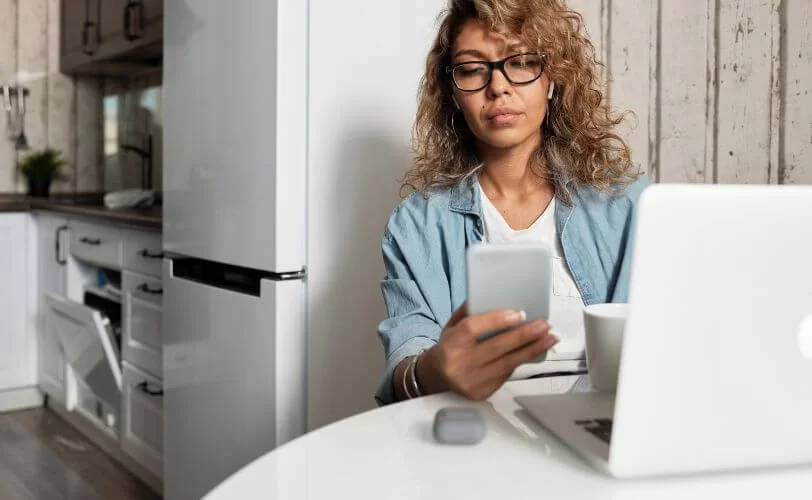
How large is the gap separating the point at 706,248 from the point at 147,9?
2927 mm

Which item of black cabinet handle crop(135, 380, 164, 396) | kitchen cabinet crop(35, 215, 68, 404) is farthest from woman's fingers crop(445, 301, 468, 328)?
kitchen cabinet crop(35, 215, 68, 404)

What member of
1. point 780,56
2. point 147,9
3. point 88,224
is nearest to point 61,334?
point 88,224

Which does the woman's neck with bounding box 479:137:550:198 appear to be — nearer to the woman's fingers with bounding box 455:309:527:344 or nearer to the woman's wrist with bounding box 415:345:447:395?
the woman's wrist with bounding box 415:345:447:395

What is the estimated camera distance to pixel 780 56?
1690 millimetres

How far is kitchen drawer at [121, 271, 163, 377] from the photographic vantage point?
8.60ft

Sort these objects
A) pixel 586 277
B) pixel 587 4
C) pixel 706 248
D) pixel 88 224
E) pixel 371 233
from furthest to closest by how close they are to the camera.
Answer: pixel 88 224 → pixel 587 4 → pixel 371 233 → pixel 586 277 → pixel 706 248

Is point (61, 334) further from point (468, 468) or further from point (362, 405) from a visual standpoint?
point (468, 468)

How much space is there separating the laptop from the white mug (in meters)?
0.17

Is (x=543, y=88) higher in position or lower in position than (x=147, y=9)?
lower

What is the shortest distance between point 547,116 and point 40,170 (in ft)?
10.3

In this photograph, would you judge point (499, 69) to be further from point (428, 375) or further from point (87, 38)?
point (87, 38)

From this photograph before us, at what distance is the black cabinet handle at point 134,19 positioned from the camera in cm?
323

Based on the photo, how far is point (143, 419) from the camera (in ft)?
8.95

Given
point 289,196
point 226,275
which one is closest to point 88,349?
point 226,275
